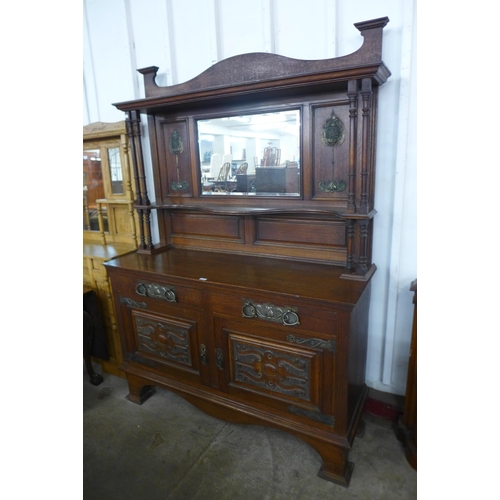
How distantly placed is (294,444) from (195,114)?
2.05m

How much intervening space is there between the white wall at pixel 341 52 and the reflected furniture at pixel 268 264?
0.11 meters

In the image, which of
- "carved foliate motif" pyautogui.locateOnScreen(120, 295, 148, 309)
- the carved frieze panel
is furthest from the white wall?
"carved foliate motif" pyautogui.locateOnScreen(120, 295, 148, 309)

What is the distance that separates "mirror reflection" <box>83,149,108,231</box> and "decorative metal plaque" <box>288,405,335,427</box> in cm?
211

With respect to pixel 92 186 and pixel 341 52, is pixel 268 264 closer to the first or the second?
pixel 341 52

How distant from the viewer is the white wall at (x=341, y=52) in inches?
68.8

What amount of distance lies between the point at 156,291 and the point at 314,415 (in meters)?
1.07

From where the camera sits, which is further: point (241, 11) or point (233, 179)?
point (233, 179)

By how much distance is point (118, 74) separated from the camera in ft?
8.45

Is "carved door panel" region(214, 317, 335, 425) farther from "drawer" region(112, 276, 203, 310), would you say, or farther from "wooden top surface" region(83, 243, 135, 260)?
"wooden top surface" region(83, 243, 135, 260)

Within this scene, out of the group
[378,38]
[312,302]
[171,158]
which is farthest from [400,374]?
[171,158]

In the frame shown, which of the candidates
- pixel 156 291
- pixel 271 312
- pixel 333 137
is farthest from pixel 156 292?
pixel 333 137

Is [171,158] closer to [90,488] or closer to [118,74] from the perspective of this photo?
[118,74]

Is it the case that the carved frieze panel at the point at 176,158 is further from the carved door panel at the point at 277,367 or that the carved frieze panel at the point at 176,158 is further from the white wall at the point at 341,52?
the carved door panel at the point at 277,367

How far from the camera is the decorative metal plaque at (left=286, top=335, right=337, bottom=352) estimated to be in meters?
1.60
